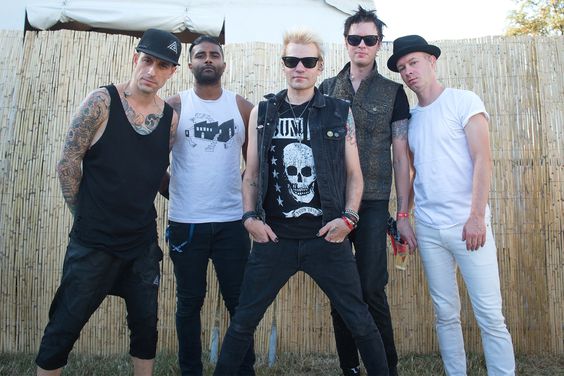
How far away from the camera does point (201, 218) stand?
319 centimetres

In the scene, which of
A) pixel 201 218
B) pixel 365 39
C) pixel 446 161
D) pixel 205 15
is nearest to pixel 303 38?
pixel 365 39

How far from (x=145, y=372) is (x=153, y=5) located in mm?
4390

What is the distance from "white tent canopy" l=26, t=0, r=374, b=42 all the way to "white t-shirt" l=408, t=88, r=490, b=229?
9.39 ft

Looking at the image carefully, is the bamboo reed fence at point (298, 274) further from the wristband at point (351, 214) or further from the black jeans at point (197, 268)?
the wristband at point (351, 214)

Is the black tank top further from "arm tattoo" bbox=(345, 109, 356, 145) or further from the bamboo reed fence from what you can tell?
the bamboo reed fence

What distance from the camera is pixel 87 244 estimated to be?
272cm

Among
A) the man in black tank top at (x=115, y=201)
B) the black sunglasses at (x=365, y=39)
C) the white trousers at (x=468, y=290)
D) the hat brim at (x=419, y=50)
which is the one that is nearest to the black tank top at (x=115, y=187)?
the man in black tank top at (x=115, y=201)

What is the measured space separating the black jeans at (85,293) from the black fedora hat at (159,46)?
3.63 ft

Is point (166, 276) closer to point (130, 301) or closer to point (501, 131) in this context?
point (130, 301)

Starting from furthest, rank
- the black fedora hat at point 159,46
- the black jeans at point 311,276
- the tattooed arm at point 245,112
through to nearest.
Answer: the tattooed arm at point 245,112 < the black fedora hat at point 159,46 < the black jeans at point 311,276

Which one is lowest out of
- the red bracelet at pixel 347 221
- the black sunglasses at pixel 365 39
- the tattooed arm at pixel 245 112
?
the red bracelet at pixel 347 221

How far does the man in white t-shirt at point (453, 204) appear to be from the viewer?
2.90 m

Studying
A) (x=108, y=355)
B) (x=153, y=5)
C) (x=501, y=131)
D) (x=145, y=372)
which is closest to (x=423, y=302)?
(x=501, y=131)

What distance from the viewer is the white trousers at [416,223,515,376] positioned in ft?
9.48
